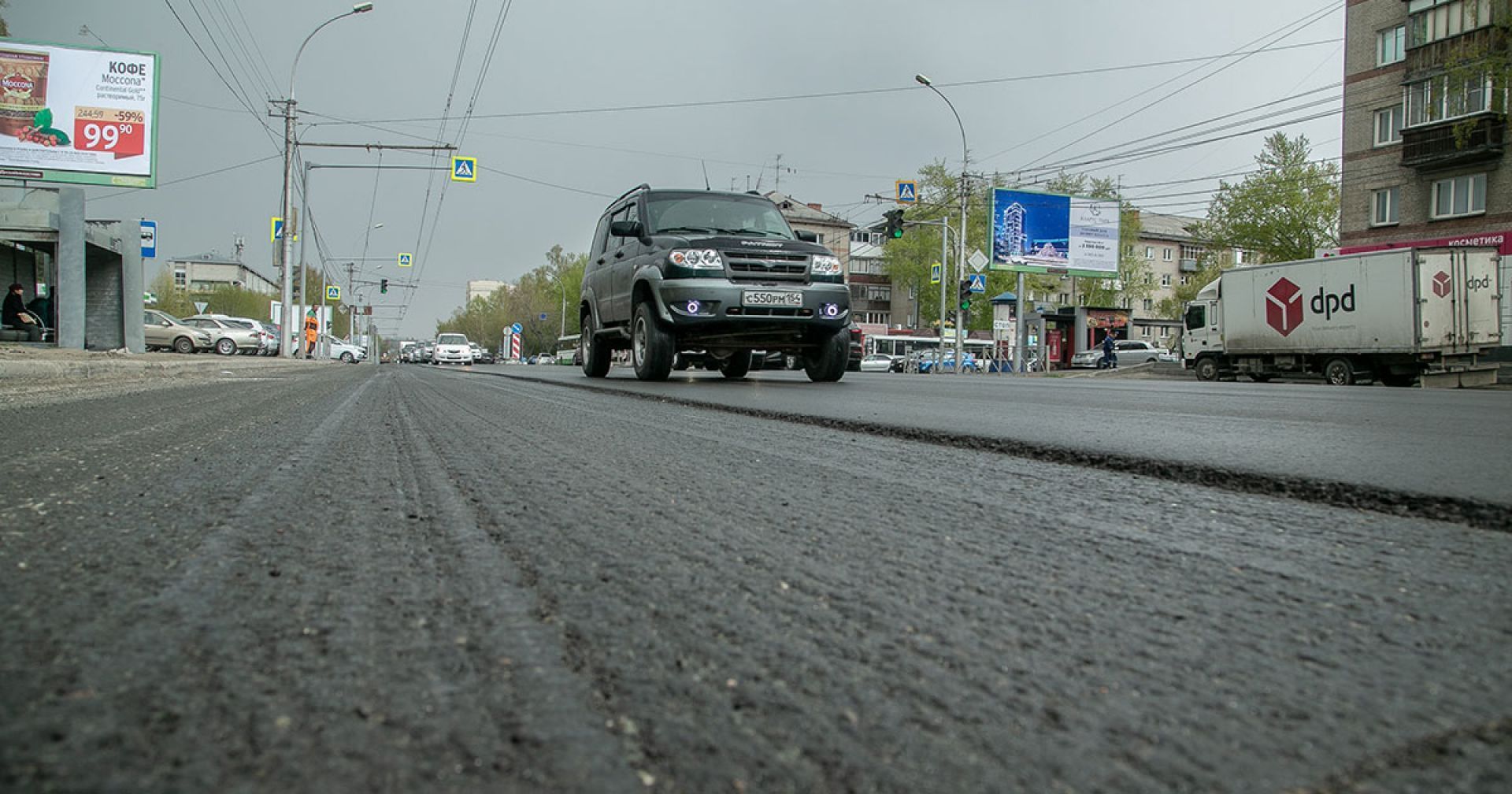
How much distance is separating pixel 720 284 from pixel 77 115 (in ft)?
67.4

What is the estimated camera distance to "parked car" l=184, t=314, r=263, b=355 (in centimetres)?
3428

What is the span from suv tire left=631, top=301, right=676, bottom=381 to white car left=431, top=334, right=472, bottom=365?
131ft

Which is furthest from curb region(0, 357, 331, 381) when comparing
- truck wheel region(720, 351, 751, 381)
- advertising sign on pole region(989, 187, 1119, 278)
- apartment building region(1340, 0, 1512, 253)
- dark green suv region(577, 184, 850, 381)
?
advertising sign on pole region(989, 187, 1119, 278)

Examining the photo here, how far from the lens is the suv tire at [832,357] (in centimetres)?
820

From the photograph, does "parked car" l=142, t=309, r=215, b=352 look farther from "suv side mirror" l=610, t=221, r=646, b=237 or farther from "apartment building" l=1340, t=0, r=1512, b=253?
"apartment building" l=1340, t=0, r=1512, b=253

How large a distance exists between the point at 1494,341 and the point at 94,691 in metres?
24.1

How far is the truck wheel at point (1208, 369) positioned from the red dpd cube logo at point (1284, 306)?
2858 millimetres

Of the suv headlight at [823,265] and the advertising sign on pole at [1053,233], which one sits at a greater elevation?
the advertising sign on pole at [1053,233]

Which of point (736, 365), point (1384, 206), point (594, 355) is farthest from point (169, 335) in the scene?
point (1384, 206)

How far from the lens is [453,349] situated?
4616 centimetres

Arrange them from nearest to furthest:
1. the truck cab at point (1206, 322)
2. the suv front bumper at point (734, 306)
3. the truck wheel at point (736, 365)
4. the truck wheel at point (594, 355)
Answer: the suv front bumper at point (734, 306) < the truck wheel at point (736, 365) < the truck wheel at point (594, 355) < the truck cab at point (1206, 322)

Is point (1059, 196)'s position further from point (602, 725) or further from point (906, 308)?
point (906, 308)

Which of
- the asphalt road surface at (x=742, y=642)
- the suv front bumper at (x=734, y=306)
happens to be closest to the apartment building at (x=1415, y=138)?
the suv front bumper at (x=734, y=306)

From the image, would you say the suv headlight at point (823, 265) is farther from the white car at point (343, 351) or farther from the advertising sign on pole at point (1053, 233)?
the white car at point (343, 351)
